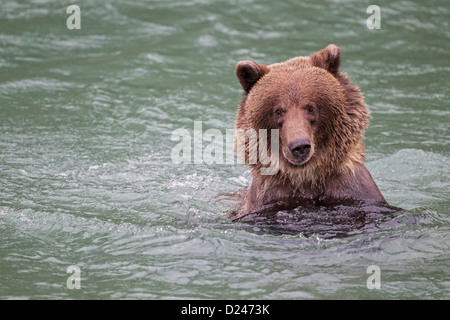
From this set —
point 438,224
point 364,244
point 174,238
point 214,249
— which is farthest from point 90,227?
point 438,224

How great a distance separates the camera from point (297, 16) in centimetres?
1597

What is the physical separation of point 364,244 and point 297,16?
9.76 m

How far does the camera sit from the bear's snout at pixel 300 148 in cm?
671

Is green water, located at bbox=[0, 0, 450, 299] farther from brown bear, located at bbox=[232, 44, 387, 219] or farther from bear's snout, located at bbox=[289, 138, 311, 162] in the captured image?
bear's snout, located at bbox=[289, 138, 311, 162]

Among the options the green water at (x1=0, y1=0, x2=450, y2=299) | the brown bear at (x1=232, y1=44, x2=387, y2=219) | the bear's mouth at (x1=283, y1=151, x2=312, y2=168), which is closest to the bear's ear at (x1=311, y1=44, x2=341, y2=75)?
the brown bear at (x1=232, y1=44, x2=387, y2=219)

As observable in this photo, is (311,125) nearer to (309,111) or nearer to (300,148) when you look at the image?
(309,111)

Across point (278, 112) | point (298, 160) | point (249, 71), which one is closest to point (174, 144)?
point (249, 71)

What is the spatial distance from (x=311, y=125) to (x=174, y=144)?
4.23m

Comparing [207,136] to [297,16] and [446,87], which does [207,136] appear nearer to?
[446,87]

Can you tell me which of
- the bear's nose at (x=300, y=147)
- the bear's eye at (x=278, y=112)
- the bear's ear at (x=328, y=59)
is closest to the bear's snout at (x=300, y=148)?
the bear's nose at (x=300, y=147)

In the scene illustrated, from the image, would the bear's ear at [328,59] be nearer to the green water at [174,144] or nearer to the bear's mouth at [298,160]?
the bear's mouth at [298,160]

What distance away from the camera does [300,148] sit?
22.2 feet

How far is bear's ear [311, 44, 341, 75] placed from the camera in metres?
7.43

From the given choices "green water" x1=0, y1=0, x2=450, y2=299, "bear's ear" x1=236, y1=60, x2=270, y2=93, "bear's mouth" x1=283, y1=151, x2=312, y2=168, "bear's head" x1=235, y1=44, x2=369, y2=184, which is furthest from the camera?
"bear's ear" x1=236, y1=60, x2=270, y2=93
